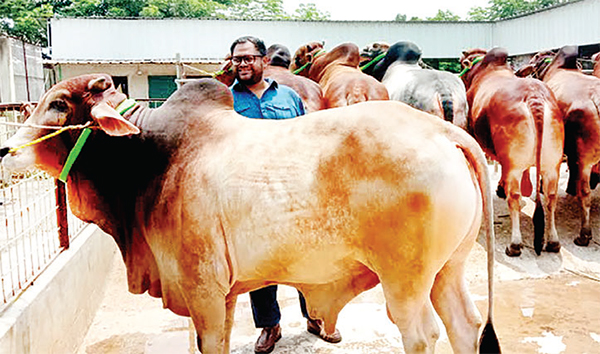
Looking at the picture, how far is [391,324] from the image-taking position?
4.22 m

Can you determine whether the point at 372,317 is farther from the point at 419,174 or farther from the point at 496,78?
the point at 496,78

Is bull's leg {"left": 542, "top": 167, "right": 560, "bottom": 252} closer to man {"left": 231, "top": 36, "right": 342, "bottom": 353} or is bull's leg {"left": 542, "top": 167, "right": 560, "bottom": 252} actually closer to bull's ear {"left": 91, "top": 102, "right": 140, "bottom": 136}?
man {"left": 231, "top": 36, "right": 342, "bottom": 353}

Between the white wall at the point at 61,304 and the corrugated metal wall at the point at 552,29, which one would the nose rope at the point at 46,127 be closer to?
the white wall at the point at 61,304

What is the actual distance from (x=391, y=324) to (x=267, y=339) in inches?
36.5

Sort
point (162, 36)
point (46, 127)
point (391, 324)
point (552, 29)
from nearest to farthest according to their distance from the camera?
point (46, 127) → point (391, 324) → point (552, 29) → point (162, 36)

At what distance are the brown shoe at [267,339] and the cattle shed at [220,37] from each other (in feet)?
44.3

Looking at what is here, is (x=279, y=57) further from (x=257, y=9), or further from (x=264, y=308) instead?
(x=257, y=9)

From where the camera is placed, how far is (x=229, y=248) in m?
2.69

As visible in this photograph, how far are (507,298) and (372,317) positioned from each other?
1.32 metres

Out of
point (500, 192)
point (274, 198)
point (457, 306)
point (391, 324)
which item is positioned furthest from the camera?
point (500, 192)

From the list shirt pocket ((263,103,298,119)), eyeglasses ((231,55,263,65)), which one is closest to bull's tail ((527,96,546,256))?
shirt pocket ((263,103,298,119))

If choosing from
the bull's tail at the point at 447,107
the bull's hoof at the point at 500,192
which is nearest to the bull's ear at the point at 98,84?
the bull's tail at the point at 447,107

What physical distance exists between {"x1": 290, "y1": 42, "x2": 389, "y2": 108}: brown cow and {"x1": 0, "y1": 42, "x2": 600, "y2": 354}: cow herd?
2.86 metres

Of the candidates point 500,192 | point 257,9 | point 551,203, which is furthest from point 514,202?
point 257,9
